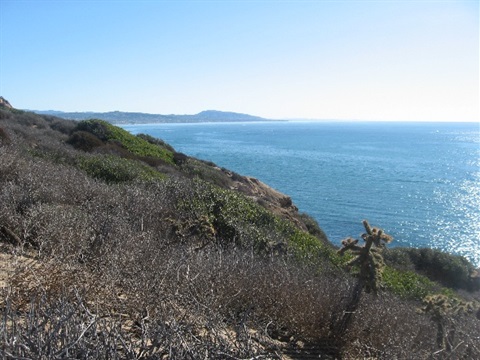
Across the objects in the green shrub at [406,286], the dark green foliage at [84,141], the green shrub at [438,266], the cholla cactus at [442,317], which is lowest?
the green shrub at [438,266]

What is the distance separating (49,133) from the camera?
2509cm

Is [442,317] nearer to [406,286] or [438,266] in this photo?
[406,286]

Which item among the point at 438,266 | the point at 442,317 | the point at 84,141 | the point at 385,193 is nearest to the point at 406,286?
the point at 442,317

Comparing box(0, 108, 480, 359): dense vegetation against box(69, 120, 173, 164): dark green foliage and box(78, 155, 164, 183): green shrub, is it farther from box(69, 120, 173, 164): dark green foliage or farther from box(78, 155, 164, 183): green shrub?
box(69, 120, 173, 164): dark green foliage

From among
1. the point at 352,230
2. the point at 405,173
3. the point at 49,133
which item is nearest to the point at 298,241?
the point at 352,230

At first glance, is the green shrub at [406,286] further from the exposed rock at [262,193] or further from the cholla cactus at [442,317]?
the exposed rock at [262,193]

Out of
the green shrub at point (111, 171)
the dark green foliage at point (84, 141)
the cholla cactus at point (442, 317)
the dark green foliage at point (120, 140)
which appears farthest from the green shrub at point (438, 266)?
the dark green foliage at point (84, 141)

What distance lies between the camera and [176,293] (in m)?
4.15

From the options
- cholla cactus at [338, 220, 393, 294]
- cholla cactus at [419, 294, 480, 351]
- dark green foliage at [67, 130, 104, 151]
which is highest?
dark green foliage at [67, 130, 104, 151]

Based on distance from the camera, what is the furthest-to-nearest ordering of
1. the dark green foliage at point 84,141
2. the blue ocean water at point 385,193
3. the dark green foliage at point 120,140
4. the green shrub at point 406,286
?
1. the blue ocean water at point 385,193
2. the dark green foliage at point 120,140
3. the dark green foliage at point 84,141
4. the green shrub at point 406,286

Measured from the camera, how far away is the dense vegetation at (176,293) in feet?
9.91

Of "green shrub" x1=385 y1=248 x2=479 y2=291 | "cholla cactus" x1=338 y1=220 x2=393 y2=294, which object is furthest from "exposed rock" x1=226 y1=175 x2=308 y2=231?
"cholla cactus" x1=338 y1=220 x2=393 y2=294

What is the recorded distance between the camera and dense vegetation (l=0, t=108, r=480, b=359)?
302 centimetres

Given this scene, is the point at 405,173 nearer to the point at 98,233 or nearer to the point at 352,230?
the point at 352,230
